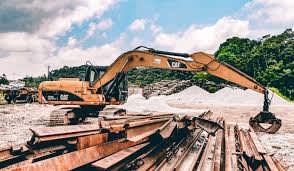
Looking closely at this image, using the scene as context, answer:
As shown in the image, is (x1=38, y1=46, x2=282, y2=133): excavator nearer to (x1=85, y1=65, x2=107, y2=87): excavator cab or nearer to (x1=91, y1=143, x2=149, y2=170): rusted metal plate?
(x1=85, y1=65, x2=107, y2=87): excavator cab

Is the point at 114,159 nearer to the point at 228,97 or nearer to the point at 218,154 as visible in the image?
the point at 218,154

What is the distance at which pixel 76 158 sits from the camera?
11.6ft

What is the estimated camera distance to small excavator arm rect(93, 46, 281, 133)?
9.08m

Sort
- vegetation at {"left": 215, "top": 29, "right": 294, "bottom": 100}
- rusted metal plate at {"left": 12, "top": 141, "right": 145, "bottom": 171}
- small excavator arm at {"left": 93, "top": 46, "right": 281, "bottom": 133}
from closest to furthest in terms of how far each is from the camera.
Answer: rusted metal plate at {"left": 12, "top": 141, "right": 145, "bottom": 171} < small excavator arm at {"left": 93, "top": 46, "right": 281, "bottom": 133} < vegetation at {"left": 215, "top": 29, "right": 294, "bottom": 100}

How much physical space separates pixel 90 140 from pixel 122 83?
699 cm

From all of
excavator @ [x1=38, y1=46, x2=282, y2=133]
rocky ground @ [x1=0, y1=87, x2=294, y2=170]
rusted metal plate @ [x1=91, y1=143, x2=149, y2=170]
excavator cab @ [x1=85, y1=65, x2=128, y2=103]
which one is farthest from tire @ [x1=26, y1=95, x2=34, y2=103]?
rusted metal plate @ [x1=91, y1=143, x2=149, y2=170]

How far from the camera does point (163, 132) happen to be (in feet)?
17.3

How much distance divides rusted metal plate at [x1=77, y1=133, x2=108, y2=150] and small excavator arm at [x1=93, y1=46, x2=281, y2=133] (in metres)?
5.29

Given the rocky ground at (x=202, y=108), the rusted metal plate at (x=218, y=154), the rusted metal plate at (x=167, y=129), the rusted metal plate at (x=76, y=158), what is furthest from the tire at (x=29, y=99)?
the rusted metal plate at (x=76, y=158)

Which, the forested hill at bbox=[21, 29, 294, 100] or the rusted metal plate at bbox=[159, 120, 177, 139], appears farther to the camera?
the forested hill at bbox=[21, 29, 294, 100]

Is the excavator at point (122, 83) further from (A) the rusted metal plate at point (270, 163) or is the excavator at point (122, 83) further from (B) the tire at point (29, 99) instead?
(B) the tire at point (29, 99)

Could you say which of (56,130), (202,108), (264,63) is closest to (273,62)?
(264,63)

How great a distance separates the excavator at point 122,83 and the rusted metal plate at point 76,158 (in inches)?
204

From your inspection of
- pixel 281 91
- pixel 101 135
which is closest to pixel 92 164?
pixel 101 135
